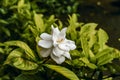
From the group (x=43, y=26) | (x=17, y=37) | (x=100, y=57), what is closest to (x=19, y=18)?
(x=17, y=37)

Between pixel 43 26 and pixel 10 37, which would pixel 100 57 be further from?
pixel 10 37

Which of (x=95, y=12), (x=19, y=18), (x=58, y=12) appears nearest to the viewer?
(x=19, y=18)

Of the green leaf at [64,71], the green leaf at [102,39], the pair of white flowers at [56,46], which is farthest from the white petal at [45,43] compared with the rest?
the green leaf at [102,39]

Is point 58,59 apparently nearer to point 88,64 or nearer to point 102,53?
point 88,64

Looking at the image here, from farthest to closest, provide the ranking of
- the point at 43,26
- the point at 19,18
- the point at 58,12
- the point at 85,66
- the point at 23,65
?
1. the point at 58,12
2. the point at 19,18
3. the point at 43,26
4. the point at 85,66
5. the point at 23,65

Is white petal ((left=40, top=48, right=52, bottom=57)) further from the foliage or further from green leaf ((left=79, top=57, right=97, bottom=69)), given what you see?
green leaf ((left=79, top=57, right=97, bottom=69))

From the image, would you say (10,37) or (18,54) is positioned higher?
(18,54)
